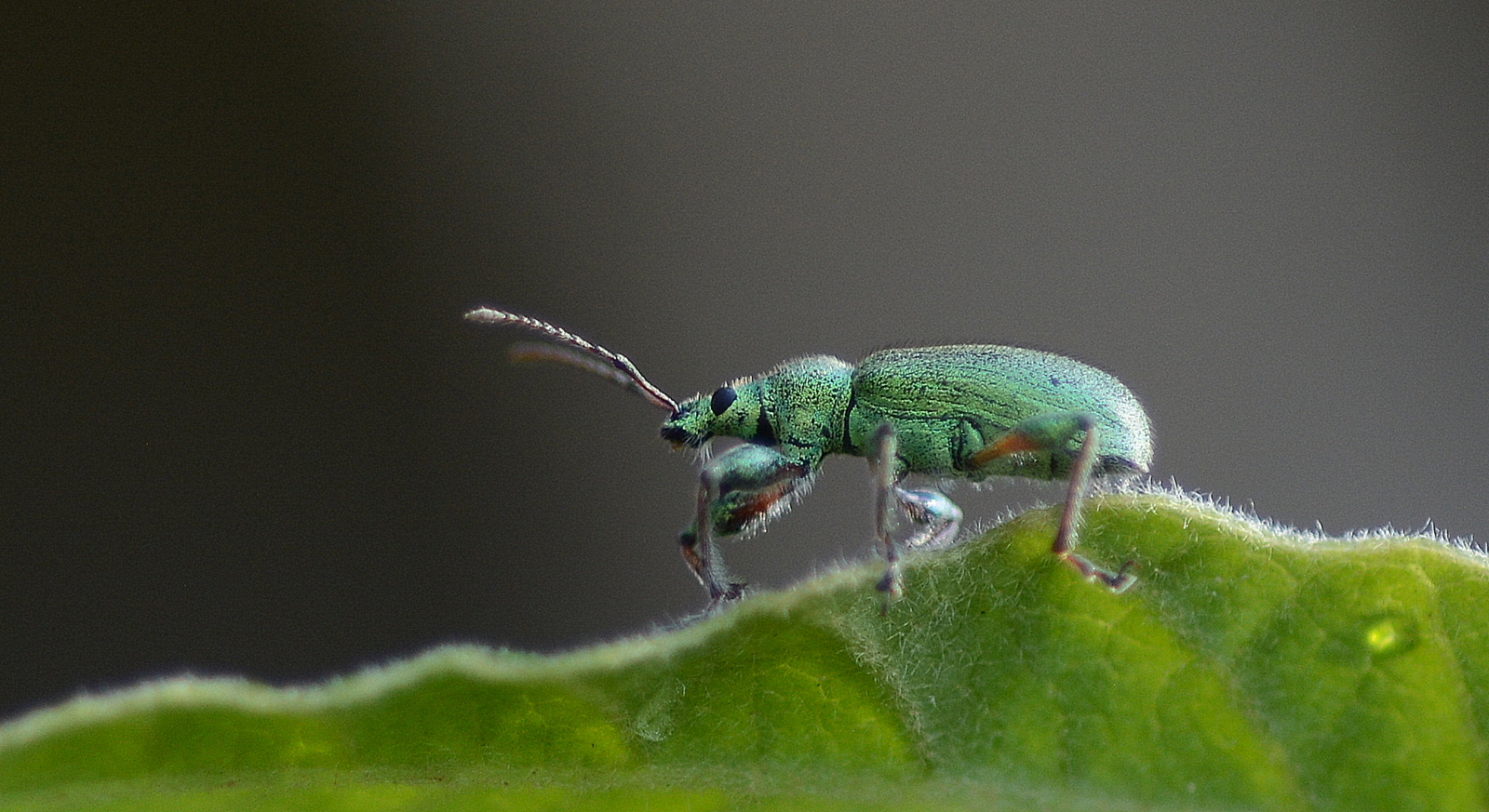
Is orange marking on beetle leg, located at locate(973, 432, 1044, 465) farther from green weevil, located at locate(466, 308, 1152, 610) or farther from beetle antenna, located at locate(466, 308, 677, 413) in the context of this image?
beetle antenna, located at locate(466, 308, 677, 413)

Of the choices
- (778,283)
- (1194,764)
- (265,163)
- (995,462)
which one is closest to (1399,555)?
(1194,764)

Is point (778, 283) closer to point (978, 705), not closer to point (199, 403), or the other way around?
point (199, 403)

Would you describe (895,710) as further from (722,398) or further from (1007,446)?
(722,398)

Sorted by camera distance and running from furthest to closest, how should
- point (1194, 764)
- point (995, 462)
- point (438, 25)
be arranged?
point (438, 25) < point (995, 462) < point (1194, 764)

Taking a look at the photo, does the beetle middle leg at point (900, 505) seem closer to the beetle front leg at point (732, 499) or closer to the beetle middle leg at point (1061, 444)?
the beetle middle leg at point (1061, 444)

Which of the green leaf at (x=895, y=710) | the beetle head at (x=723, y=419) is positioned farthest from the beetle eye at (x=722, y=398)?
the green leaf at (x=895, y=710)

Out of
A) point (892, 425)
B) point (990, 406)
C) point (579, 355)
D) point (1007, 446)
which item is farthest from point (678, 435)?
point (1007, 446)
